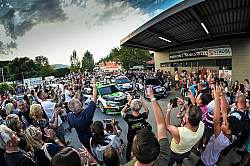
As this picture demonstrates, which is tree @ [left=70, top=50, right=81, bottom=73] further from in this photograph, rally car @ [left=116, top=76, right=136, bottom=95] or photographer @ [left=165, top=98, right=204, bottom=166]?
photographer @ [left=165, top=98, right=204, bottom=166]

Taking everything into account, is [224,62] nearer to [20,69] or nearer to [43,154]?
[43,154]

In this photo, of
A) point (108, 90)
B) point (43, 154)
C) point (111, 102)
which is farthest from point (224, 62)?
point (43, 154)

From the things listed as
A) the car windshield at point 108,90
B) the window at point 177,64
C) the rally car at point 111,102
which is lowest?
the rally car at point 111,102

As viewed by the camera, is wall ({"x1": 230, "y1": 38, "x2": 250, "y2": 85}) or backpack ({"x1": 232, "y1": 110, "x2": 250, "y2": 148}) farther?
wall ({"x1": 230, "y1": 38, "x2": 250, "y2": 85})

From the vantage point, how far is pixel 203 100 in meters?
3.24

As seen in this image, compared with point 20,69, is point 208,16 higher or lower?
lower

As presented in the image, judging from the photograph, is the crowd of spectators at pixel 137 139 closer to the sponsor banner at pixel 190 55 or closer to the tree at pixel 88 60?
the sponsor banner at pixel 190 55

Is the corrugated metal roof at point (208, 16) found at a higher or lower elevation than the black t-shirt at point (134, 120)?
higher

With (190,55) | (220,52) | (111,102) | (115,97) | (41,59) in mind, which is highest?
(41,59)

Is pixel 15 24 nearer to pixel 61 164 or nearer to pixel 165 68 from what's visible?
pixel 165 68

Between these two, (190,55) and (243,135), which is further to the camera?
(190,55)

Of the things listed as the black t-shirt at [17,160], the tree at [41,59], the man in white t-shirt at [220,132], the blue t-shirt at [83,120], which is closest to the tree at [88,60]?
the tree at [41,59]

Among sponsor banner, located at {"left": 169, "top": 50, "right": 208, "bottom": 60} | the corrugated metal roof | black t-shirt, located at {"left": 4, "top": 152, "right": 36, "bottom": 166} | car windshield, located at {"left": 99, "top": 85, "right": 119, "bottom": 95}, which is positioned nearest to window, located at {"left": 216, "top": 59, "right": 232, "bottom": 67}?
sponsor banner, located at {"left": 169, "top": 50, "right": 208, "bottom": 60}

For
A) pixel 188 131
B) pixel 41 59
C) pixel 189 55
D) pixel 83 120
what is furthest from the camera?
pixel 41 59
